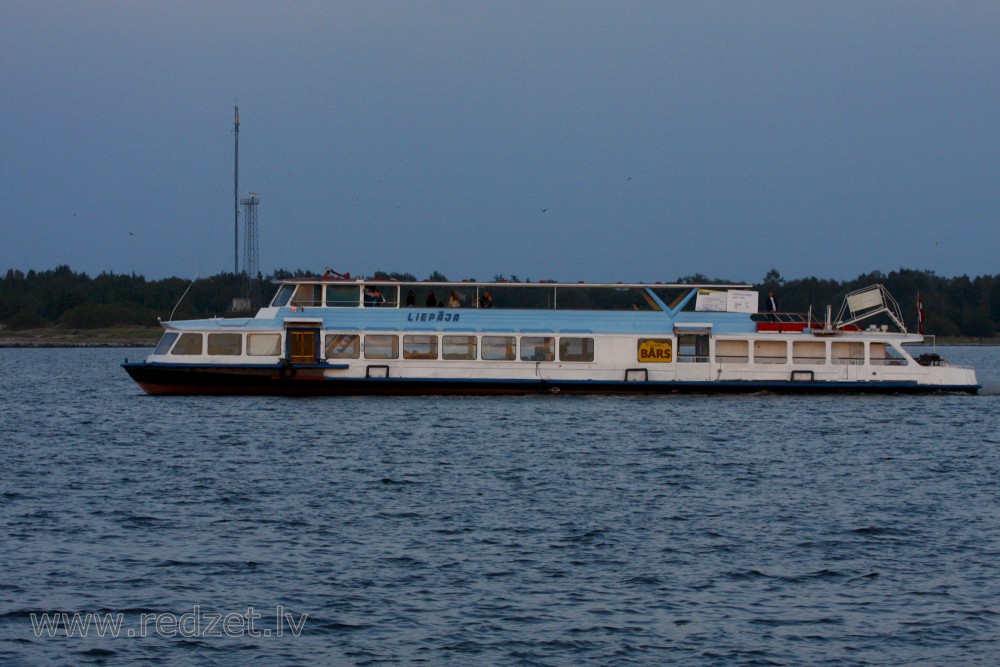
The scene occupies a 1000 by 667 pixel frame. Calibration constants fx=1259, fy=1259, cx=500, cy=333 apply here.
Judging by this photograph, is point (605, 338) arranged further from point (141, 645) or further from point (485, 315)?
point (141, 645)

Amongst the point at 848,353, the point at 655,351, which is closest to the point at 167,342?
the point at 655,351

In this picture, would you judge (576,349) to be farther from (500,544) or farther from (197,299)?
(197,299)

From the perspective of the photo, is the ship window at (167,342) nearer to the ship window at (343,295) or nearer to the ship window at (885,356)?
the ship window at (343,295)

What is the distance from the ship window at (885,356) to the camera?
45.3m

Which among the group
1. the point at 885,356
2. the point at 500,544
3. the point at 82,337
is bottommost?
the point at 500,544

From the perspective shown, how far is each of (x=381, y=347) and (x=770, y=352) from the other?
13930 mm

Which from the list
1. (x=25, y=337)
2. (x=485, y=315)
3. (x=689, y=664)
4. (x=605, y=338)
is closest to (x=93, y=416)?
(x=485, y=315)

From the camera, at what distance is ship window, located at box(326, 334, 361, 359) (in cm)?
4441

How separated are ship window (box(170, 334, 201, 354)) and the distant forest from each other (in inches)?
3758

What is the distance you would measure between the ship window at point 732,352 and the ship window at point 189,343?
18361 millimetres

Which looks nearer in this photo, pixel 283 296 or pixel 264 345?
pixel 264 345

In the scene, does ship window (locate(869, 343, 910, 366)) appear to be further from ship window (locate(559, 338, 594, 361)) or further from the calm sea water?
ship window (locate(559, 338, 594, 361))

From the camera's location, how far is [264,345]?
44188 mm

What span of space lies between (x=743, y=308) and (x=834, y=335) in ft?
11.0
